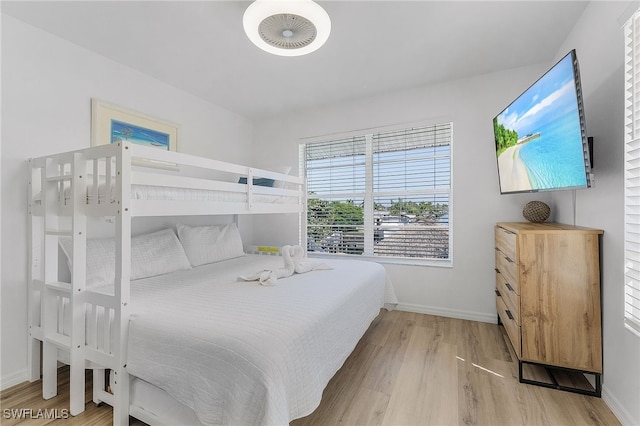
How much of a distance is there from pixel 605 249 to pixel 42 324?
3344 mm

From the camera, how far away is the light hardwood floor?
4.82 ft

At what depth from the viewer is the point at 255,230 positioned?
13.2ft

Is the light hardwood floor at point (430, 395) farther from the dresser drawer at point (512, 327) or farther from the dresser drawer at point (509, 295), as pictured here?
the dresser drawer at point (509, 295)

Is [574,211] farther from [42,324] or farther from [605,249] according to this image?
[42,324]

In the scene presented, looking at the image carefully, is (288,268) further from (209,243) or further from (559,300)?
(559,300)

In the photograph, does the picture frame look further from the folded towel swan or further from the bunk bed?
the folded towel swan

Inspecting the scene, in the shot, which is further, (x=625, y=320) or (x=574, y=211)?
(x=574, y=211)

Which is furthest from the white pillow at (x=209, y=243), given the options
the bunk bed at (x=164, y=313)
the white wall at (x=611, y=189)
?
the white wall at (x=611, y=189)

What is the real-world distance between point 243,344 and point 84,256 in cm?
117

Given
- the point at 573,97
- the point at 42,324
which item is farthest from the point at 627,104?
the point at 42,324

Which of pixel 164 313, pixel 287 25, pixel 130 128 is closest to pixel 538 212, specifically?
pixel 287 25

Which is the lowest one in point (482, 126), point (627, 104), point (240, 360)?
point (240, 360)

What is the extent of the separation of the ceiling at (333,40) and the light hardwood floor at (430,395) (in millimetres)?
2368

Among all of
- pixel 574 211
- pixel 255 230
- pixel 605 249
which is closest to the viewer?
pixel 605 249
